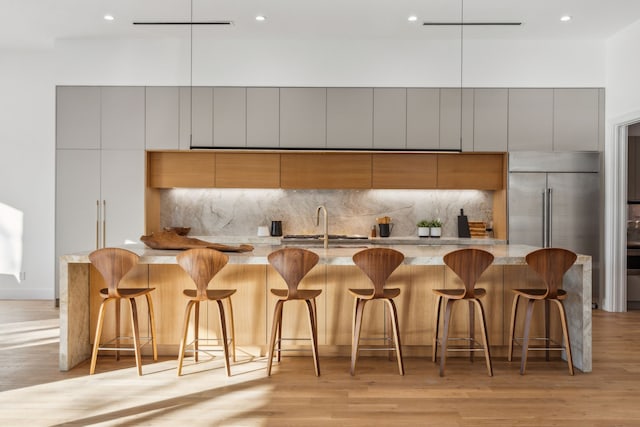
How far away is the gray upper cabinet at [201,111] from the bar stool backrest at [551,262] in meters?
4.09

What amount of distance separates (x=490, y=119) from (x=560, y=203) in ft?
4.37

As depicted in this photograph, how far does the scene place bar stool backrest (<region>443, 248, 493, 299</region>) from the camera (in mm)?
3418

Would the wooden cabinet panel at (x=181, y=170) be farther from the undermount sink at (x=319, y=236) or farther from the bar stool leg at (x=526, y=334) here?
the bar stool leg at (x=526, y=334)

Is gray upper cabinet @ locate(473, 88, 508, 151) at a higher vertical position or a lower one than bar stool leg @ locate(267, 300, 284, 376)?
higher

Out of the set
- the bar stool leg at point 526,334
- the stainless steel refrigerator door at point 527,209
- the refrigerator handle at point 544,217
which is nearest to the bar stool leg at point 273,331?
the bar stool leg at point 526,334

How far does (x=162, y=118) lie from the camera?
597 centimetres

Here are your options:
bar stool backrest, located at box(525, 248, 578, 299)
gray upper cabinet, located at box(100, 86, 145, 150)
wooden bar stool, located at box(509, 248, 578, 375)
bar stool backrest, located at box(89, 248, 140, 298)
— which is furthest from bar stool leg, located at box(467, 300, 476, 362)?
gray upper cabinet, located at box(100, 86, 145, 150)

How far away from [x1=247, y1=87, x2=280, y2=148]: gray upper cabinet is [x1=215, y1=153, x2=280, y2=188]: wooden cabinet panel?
8.2 inches

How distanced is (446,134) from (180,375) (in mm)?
4214

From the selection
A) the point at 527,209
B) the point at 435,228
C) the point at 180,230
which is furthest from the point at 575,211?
the point at 180,230

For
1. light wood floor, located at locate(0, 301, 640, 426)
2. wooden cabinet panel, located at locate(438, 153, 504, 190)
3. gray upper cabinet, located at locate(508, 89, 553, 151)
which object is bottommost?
light wood floor, located at locate(0, 301, 640, 426)

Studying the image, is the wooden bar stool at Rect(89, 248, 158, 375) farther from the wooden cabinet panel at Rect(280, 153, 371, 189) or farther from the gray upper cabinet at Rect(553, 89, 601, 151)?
the gray upper cabinet at Rect(553, 89, 601, 151)

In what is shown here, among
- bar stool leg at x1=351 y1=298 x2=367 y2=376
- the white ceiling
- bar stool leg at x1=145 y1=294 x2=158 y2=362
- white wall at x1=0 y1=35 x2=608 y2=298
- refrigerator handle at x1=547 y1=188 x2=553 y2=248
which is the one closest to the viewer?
bar stool leg at x1=351 y1=298 x2=367 y2=376

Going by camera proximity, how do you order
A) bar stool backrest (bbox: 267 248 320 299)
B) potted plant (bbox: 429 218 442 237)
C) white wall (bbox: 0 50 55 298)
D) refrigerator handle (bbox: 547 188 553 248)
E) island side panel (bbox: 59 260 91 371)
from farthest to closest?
white wall (bbox: 0 50 55 298), potted plant (bbox: 429 218 442 237), refrigerator handle (bbox: 547 188 553 248), island side panel (bbox: 59 260 91 371), bar stool backrest (bbox: 267 248 320 299)
